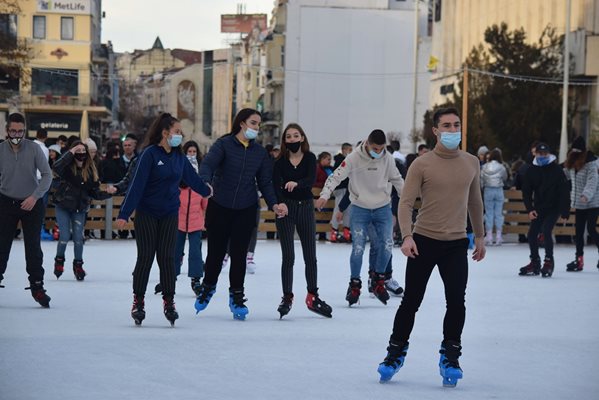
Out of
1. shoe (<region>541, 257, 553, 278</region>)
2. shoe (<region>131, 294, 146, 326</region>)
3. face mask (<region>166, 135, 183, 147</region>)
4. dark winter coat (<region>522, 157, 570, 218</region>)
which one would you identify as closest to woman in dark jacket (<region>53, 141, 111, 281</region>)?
shoe (<region>131, 294, 146, 326</region>)

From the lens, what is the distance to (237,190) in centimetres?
1148

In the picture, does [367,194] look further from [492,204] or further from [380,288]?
[492,204]

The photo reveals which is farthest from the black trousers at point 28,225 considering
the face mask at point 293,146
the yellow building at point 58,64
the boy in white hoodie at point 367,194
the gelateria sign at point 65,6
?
the gelateria sign at point 65,6

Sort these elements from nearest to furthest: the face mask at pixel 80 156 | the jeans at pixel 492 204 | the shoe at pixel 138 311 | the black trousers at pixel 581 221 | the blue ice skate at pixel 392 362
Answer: the blue ice skate at pixel 392 362 → the shoe at pixel 138 311 → the face mask at pixel 80 156 → the black trousers at pixel 581 221 → the jeans at pixel 492 204

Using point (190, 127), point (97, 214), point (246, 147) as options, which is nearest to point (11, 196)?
point (246, 147)

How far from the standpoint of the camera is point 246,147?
11570mm

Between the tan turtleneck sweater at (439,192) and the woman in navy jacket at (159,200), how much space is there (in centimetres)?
303

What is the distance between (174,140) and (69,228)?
197 inches

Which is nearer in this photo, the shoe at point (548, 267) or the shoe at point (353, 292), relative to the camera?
the shoe at point (353, 292)

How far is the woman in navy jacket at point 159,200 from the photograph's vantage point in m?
10.7

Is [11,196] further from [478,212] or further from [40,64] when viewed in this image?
[40,64]

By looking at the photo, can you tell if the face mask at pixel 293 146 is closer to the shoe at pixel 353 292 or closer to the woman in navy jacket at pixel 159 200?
the woman in navy jacket at pixel 159 200

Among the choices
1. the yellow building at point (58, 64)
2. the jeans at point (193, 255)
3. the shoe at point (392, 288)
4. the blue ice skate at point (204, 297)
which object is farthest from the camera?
the yellow building at point (58, 64)

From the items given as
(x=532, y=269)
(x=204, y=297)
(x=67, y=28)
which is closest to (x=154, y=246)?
(x=204, y=297)
